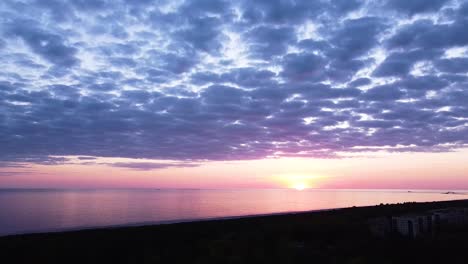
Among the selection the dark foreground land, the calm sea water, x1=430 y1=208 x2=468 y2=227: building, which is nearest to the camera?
the dark foreground land

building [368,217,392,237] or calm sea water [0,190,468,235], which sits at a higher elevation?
building [368,217,392,237]

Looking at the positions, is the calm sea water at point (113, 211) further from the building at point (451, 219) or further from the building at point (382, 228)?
the building at point (451, 219)

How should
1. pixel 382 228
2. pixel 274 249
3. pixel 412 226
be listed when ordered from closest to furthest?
pixel 274 249, pixel 412 226, pixel 382 228

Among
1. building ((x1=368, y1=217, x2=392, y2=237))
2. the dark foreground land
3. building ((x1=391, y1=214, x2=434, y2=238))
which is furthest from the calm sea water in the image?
building ((x1=391, y1=214, x2=434, y2=238))

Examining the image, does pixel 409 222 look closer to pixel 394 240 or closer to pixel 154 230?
pixel 394 240

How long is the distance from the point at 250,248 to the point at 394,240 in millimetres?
5820

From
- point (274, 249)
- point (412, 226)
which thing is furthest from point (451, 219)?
point (274, 249)

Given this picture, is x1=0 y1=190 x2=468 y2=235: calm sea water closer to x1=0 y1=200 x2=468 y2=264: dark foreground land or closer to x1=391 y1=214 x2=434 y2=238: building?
x1=0 y1=200 x2=468 y2=264: dark foreground land

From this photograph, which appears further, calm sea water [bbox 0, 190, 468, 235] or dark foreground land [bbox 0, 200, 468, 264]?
calm sea water [bbox 0, 190, 468, 235]

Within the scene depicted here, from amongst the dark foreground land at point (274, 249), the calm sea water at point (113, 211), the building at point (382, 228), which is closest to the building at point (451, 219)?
the dark foreground land at point (274, 249)

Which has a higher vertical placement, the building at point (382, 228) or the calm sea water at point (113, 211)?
the building at point (382, 228)

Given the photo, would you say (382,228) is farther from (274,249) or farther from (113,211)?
(113,211)

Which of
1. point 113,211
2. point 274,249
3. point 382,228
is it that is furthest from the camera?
point 113,211

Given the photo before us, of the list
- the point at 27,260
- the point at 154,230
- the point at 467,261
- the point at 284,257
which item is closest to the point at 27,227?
the point at 154,230
